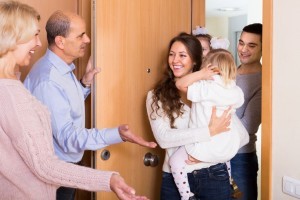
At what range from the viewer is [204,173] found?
66.2 inches

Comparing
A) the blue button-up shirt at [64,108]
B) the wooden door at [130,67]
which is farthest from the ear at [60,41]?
the wooden door at [130,67]

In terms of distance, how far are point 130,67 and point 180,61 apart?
0.27m

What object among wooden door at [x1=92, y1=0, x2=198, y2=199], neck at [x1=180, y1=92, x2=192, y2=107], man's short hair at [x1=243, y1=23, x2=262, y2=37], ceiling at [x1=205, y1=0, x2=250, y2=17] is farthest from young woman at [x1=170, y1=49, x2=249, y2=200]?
ceiling at [x1=205, y1=0, x2=250, y2=17]

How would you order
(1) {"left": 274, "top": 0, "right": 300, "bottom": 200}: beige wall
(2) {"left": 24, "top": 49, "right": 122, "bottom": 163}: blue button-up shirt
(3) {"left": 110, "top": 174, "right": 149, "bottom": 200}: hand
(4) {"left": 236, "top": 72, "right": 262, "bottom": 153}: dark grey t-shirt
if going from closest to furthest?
(3) {"left": 110, "top": 174, "right": 149, "bottom": 200}: hand → (1) {"left": 274, "top": 0, "right": 300, "bottom": 200}: beige wall → (2) {"left": 24, "top": 49, "right": 122, "bottom": 163}: blue button-up shirt → (4) {"left": 236, "top": 72, "right": 262, "bottom": 153}: dark grey t-shirt

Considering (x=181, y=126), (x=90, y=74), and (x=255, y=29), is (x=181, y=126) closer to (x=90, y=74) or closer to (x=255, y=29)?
(x=90, y=74)

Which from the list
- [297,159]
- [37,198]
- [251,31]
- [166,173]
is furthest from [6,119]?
[251,31]

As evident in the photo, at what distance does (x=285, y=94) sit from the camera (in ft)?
4.91

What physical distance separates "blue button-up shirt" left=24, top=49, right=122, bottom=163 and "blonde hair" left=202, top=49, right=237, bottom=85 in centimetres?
57

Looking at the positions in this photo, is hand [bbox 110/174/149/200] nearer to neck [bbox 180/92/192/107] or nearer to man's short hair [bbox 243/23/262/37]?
neck [bbox 180/92/192/107]

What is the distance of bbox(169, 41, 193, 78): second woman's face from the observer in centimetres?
183

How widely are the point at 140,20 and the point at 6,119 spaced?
3.49 feet

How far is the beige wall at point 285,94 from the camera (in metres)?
1.45

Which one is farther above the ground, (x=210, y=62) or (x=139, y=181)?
(x=210, y=62)

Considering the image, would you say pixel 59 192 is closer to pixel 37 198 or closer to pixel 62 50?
pixel 37 198
